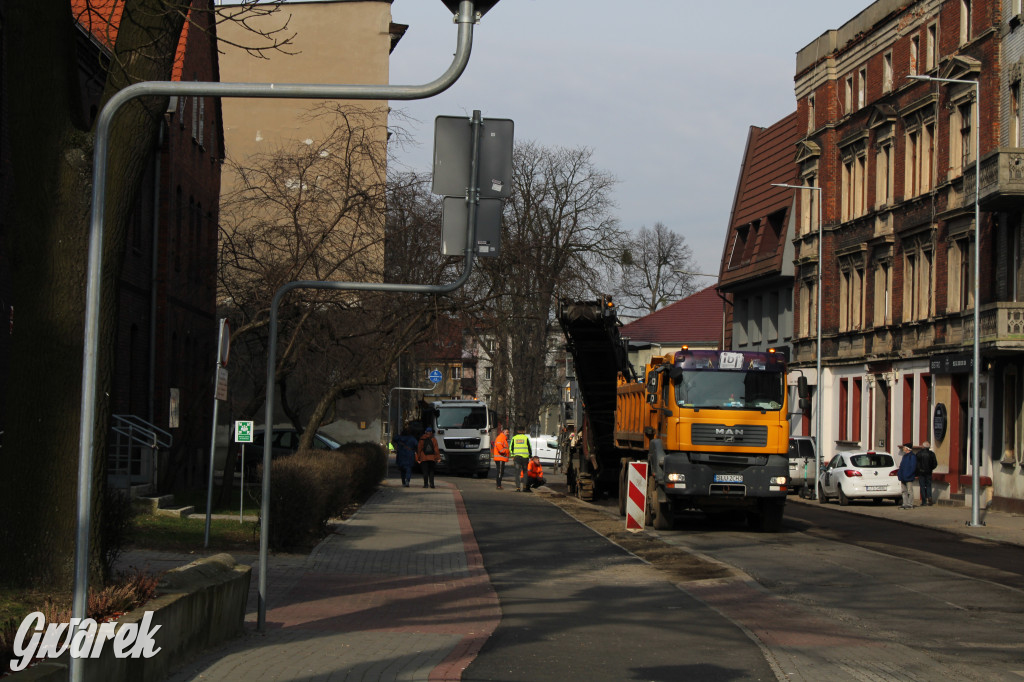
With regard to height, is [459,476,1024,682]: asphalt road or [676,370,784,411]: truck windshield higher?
[676,370,784,411]: truck windshield

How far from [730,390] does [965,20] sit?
1859 centimetres

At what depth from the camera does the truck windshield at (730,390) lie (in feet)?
75.1

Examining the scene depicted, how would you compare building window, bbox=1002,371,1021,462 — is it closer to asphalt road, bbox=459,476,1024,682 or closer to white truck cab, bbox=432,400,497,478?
asphalt road, bbox=459,476,1024,682

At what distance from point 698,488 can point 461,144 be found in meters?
13.9

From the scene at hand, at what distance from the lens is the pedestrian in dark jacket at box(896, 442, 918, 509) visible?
32188 mm

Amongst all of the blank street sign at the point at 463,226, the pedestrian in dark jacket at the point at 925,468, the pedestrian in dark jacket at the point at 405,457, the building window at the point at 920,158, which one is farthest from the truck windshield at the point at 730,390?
the building window at the point at 920,158

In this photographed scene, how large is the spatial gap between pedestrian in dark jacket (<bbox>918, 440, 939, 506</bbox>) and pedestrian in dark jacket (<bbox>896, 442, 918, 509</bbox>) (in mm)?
173

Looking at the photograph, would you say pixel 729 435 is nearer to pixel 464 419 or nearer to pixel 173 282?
pixel 173 282

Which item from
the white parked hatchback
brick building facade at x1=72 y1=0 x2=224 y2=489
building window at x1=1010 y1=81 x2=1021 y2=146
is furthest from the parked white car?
building window at x1=1010 y1=81 x2=1021 y2=146

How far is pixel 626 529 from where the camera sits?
23109 millimetres

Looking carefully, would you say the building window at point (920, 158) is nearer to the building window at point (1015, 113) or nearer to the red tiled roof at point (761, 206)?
the building window at point (1015, 113)

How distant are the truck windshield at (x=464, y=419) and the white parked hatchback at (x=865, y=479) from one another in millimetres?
19204

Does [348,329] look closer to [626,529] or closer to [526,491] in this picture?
[626,529]

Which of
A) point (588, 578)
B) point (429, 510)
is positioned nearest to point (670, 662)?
point (588, 578)
